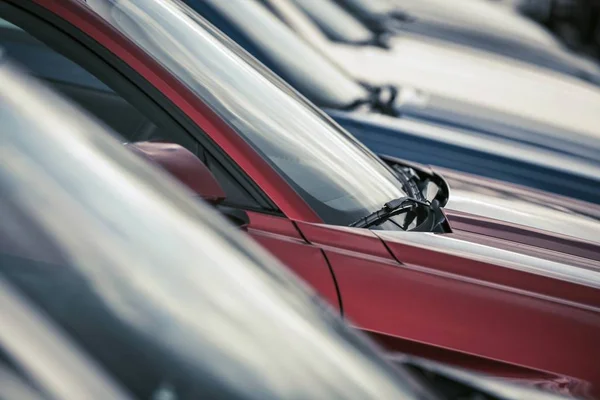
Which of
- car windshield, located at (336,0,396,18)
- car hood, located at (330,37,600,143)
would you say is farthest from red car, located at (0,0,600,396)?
car windshield, located at (336,0,396,18)

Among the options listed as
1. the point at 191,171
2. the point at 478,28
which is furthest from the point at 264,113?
the point at 478,28

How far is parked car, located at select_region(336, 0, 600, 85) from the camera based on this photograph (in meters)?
5.28

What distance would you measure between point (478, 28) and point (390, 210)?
3.74m

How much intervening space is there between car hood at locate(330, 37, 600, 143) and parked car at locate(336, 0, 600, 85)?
0.10m

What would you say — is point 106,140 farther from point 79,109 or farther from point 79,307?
point 79,307

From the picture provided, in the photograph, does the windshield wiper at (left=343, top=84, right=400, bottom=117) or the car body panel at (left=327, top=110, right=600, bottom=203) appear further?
the windshield wiper at (left=343, top=84, right=400, bottom=117)

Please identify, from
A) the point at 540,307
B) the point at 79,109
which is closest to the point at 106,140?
the point at 79,109

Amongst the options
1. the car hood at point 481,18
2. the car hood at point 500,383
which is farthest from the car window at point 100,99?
the car hood at point 481,18

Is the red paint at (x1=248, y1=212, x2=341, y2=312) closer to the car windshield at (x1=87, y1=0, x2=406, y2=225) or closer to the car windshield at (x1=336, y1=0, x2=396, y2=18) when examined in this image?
the car windshield at (x1=87, y1=0, x2=406, y2=225)

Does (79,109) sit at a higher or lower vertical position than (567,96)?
lower

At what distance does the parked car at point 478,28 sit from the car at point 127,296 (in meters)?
4.31

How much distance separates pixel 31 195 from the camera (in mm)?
930

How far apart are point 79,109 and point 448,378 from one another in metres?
0.74

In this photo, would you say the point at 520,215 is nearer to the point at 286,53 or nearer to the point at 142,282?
the point at 142,282
